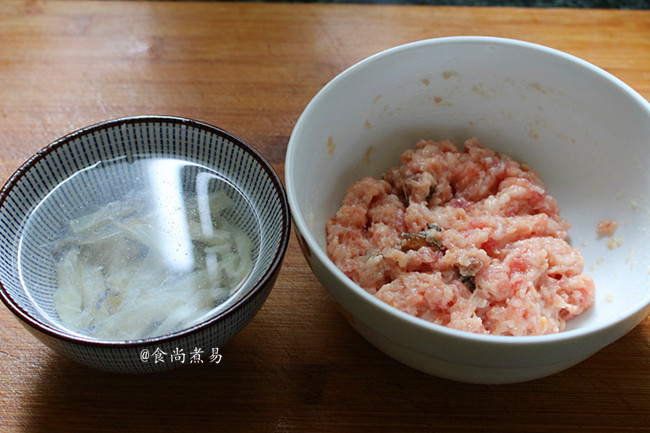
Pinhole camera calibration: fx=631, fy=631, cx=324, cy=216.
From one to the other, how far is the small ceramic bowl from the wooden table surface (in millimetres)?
161

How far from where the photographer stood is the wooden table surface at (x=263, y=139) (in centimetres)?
139

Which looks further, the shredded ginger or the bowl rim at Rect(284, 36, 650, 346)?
the shredded ginger

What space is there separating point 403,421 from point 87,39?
1.80 meters

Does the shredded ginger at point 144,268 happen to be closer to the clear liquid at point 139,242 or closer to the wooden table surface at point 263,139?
the clear liquid at point 139,242

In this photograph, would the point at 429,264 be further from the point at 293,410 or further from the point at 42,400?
the point at 42,400

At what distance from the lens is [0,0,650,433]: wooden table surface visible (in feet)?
4.57

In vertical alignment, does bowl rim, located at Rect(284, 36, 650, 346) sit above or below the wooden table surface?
above

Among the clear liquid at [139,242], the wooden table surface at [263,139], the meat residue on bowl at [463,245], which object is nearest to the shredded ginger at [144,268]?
the clear liquid at [139,242]

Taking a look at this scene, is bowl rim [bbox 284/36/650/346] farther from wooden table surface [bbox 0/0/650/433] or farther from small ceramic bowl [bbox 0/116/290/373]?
wooden table surface [bbox 0/0/650/433]

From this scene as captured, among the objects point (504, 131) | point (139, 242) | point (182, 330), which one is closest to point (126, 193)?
point (139, 242)

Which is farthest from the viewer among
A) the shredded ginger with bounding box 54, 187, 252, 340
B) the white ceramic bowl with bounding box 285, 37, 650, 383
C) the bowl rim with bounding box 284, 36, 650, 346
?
the white ceramic bowl with bounding box 285, 37, 650, 383

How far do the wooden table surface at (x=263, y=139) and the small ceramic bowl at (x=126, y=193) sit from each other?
0.16 m

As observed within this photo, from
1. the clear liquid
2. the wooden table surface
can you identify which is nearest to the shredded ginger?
the clear liquid

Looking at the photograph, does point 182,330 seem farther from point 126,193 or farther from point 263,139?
point 263,139
